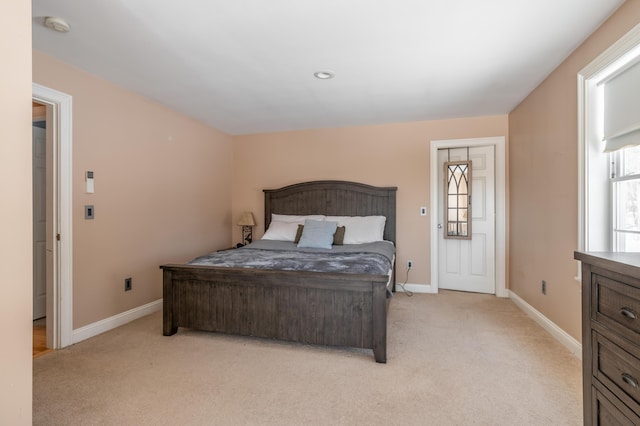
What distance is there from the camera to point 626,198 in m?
2.01

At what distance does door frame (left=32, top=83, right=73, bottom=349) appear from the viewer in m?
2.48

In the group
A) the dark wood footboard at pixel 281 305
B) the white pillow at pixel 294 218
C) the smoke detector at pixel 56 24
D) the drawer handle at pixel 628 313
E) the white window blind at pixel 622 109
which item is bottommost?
the dark wood footboard at pixel 281 305

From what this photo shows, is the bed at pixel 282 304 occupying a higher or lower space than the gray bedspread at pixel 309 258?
lower

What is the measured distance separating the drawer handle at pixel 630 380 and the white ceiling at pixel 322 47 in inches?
74.7

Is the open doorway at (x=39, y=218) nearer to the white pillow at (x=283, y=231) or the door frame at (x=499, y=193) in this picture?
the white pillow at (x=283, y=231)

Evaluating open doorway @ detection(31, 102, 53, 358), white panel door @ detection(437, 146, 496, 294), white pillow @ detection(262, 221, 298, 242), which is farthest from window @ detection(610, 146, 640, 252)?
open doorway @ detection(31, 102, 53, 358)

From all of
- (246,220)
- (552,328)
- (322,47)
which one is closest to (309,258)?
(322,47)

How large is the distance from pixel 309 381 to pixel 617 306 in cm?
164

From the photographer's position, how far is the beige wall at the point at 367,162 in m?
4.12

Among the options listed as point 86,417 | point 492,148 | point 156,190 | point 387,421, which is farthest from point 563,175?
point 156,190

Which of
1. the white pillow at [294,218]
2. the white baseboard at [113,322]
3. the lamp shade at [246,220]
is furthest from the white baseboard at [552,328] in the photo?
the white baseboard at [113,322]

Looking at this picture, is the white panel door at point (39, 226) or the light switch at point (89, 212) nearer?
the light switch at point (89, 212)

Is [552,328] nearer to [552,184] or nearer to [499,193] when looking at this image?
[552,184]

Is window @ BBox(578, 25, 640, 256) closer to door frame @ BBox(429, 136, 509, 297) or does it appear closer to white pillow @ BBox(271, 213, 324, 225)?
door frame @ BBox(429, 136, 509, 297)
